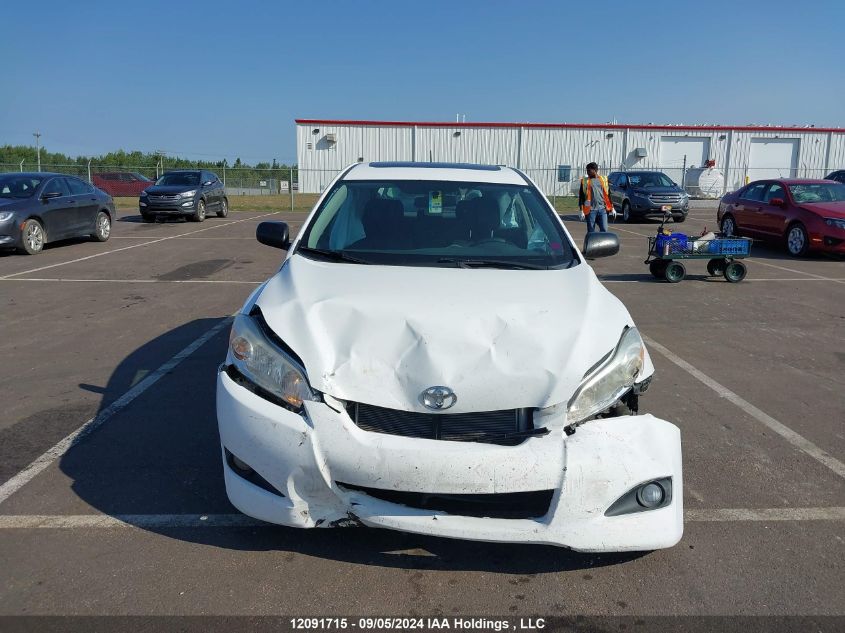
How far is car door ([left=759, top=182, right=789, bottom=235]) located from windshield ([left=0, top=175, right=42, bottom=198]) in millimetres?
15111

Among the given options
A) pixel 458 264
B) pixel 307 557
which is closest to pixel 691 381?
pixel 458 264

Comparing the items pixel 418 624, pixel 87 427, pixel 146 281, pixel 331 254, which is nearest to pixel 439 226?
pixel 331 254

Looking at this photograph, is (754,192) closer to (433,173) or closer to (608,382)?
(433,173)

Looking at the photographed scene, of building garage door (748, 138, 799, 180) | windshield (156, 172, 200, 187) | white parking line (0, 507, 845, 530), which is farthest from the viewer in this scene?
building garage door (748, 138, 799, 180)

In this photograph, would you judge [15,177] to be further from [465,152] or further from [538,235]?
[465,152]

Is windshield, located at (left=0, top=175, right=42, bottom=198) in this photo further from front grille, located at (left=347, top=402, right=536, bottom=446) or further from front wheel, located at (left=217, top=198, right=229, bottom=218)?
front grille, located at (left=347, top=402, right=536, bottom=446)

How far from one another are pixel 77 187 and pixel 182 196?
6448mm

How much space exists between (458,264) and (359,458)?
1512 mm

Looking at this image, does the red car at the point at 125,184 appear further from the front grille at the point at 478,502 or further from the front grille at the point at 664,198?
the front grille at the point at 478,502

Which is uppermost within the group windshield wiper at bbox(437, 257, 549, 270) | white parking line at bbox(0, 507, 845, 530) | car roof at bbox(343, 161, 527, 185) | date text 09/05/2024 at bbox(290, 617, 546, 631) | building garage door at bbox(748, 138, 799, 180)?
building garage door at bbox(748, 138, 799, 180)

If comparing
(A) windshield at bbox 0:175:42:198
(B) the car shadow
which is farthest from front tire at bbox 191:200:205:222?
(B) the car shadow

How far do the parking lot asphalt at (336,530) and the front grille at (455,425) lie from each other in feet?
2.21

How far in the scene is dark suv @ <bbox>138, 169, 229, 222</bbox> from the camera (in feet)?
70.7

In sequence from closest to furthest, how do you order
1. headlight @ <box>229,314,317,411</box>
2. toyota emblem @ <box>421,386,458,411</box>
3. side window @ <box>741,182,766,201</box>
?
toyota emblem @ <box>421,386,458,411</box> → headlight @ <box>229,314,317,411</box> → side window @ <box>741,182,766,201</box>
